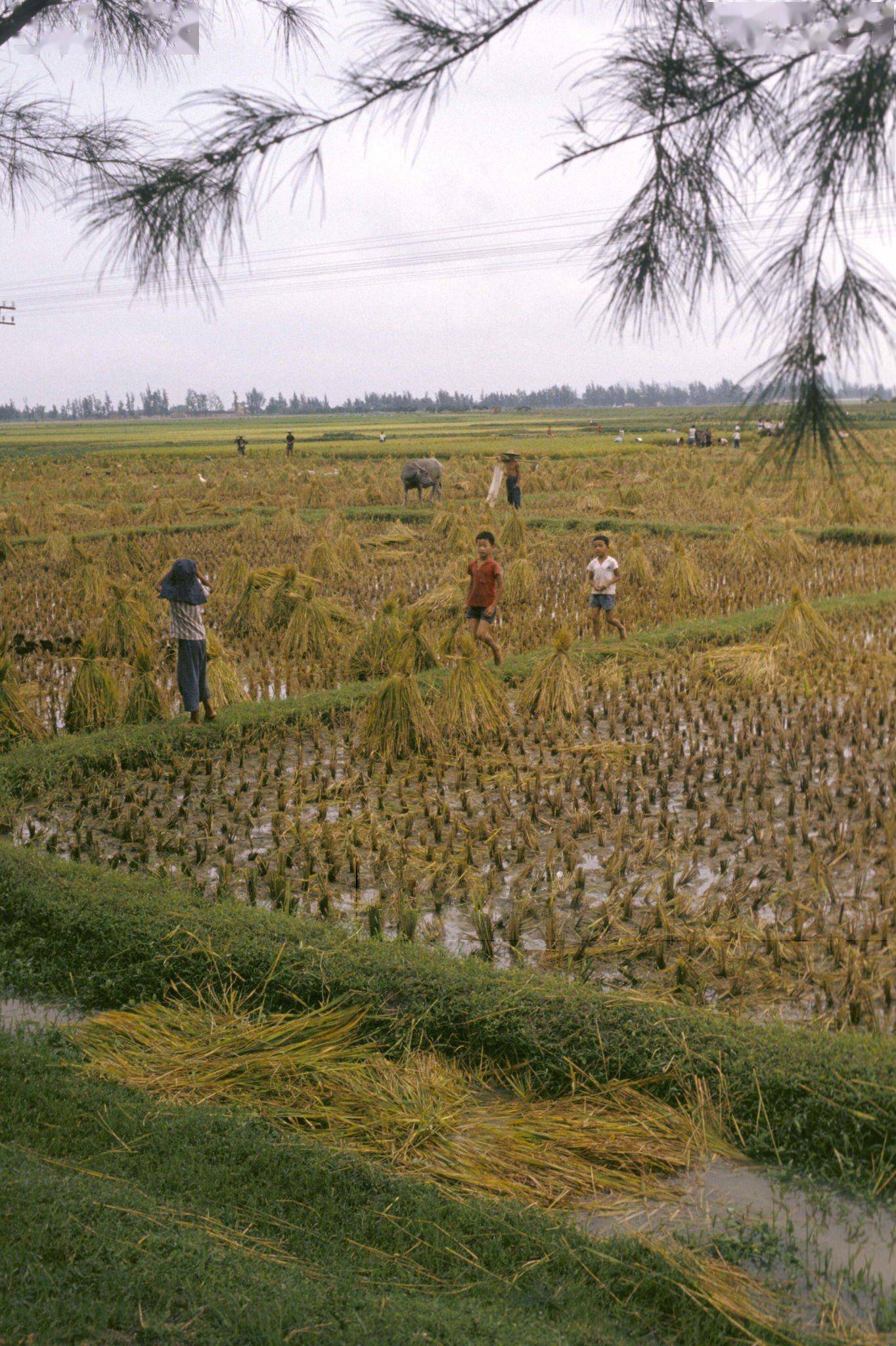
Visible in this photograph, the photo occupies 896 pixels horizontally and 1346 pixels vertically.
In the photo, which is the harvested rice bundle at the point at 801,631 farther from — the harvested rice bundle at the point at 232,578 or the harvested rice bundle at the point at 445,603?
the harvested rice bundle at the point at 232,578

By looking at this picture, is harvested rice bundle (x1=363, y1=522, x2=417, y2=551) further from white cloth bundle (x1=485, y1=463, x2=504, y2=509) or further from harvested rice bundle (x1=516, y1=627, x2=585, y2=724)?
harvested rice bundle (x1=516, y1=627, x2=585, y2=724)

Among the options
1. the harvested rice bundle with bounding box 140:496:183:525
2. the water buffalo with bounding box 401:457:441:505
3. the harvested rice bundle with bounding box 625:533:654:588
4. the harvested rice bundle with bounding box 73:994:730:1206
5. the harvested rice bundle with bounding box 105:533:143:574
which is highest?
the water buffalo with bounding box 401:457:441:505

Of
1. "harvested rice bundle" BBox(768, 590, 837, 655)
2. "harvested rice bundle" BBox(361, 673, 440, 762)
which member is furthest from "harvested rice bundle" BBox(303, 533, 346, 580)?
"harvested rice bundle" BBox(361, 673, 440, 762)

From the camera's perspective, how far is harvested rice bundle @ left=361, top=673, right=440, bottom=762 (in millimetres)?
7172

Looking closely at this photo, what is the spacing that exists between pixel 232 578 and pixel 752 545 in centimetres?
671

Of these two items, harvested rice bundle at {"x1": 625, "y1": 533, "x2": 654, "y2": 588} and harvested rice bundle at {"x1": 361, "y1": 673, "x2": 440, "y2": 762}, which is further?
harvested rice bundle at {"x1": 625, "y1": 533, "x2": 654, "y2": 588}

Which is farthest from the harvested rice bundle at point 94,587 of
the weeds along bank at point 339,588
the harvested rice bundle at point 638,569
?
the harvested rice bundle at point 638,569

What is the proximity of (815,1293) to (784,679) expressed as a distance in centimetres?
656

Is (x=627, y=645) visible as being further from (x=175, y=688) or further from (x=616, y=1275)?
(x=616, y=1275)

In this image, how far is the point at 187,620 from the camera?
7250mm

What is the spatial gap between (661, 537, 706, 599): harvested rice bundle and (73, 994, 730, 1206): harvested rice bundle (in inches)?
357

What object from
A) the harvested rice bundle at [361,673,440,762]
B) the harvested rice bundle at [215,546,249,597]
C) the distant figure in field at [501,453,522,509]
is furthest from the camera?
the distant figure in field at [501,453,522,509]

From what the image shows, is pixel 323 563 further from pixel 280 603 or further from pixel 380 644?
pixel 380 644

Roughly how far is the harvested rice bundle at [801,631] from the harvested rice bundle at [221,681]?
4440mm
